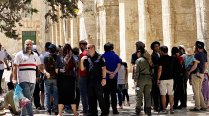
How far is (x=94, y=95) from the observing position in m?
10.8

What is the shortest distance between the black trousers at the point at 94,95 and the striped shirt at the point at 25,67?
1.42 meters

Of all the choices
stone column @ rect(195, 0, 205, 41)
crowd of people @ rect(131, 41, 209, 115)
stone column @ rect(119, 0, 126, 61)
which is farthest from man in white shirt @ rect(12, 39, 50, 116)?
stone column @ rect(119, 0, 126, 61)

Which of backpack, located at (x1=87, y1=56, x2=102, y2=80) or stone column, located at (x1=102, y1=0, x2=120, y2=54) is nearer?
backpack, located at (x1=87, y1=56, x2=102, y2=80)

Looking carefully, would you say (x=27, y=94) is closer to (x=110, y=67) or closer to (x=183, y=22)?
(x=110, y=67)

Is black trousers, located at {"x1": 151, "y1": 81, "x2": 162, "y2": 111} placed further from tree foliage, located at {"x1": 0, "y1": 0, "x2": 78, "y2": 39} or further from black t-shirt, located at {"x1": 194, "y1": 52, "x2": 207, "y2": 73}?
tree foliage, located at {"x1": 0, "y1": 0, "x2": 78, "y2": 39}

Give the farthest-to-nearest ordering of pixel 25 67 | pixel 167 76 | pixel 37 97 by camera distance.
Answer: pixel 37 97 → pixel 167 76 → pixel 25 67

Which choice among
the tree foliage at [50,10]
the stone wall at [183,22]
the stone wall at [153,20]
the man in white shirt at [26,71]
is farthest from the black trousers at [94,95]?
the stone wall at [153,20]

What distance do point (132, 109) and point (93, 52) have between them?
2.75m

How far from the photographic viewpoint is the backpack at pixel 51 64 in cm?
1155

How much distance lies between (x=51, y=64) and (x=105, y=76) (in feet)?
5.50

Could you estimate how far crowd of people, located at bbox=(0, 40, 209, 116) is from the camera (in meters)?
10.3

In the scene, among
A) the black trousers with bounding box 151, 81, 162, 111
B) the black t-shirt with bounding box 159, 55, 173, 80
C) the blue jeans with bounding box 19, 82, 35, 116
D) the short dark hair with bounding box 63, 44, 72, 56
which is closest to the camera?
the blue jeans with bounding box 19, 82, 35, 116

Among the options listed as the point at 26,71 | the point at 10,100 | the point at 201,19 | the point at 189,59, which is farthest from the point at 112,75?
the point at 201,19

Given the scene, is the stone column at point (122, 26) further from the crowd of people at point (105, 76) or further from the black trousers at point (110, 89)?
the black trousers at point (110, 89)
